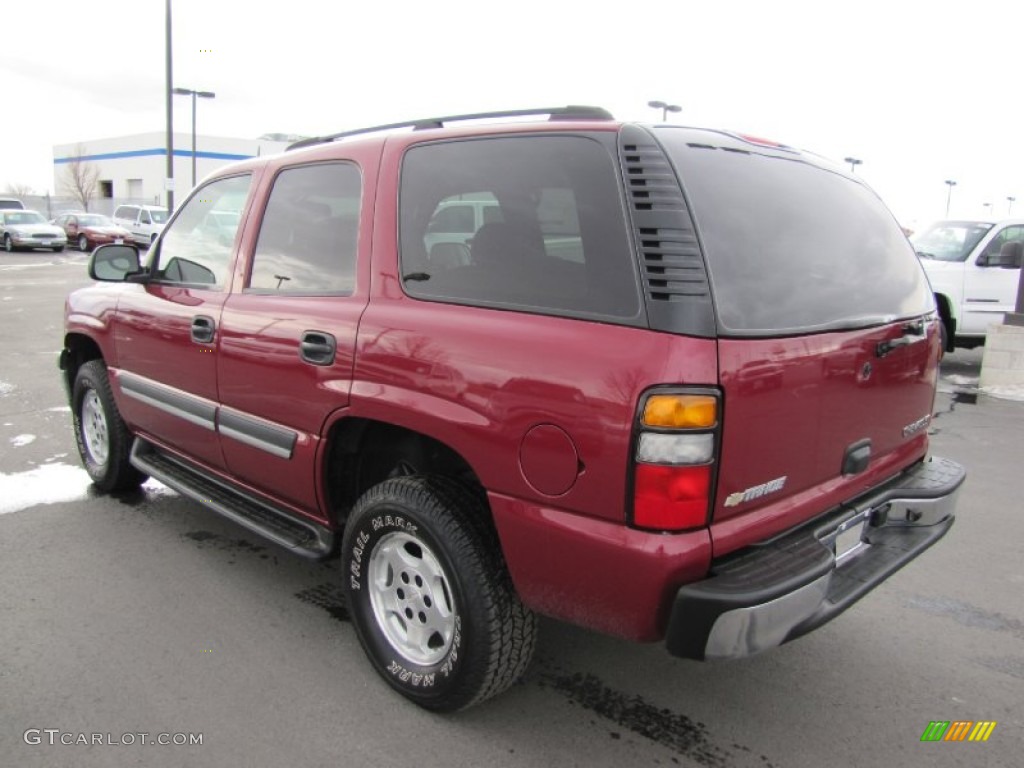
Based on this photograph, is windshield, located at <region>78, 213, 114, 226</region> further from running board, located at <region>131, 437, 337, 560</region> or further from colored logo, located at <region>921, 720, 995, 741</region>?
colored logo, located at <region>921, 720, 995, 741</region>

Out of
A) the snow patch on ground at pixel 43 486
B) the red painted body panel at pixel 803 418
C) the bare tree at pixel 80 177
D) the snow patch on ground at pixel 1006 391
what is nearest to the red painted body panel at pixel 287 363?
the red painted body panel at pixel 803 418

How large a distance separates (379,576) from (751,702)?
1.42 meters

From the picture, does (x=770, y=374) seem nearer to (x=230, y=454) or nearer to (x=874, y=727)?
(x=874, y=727)

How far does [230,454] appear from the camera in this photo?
3.40m

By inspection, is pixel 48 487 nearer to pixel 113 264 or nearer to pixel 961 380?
pixel 113 264

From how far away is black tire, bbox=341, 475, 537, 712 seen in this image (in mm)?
2387

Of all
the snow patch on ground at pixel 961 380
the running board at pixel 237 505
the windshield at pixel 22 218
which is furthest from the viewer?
the windshield at pixel 22 218

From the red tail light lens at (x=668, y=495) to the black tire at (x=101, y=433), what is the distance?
3449mm

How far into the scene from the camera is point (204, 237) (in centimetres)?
378

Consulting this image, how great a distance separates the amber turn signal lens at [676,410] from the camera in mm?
1979

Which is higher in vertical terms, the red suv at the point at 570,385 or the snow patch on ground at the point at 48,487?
the red suv at the point at 570,385

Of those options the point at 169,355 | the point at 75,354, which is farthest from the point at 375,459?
the point at 75,354

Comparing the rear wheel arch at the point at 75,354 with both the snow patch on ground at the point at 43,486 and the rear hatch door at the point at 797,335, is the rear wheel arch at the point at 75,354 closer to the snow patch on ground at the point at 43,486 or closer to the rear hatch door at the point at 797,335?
the snow patch on ground at the point at 43,486

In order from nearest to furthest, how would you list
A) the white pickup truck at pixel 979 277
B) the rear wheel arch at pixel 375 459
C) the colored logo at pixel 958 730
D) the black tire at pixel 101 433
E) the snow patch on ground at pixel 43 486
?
the colored logo at pixel 958 730
the rear wheel arch at pixel 375 459
the black tire at pixel 101 433
the snow patch on ground at pixel 43 486
the white pickup truck at pixel 979 277
